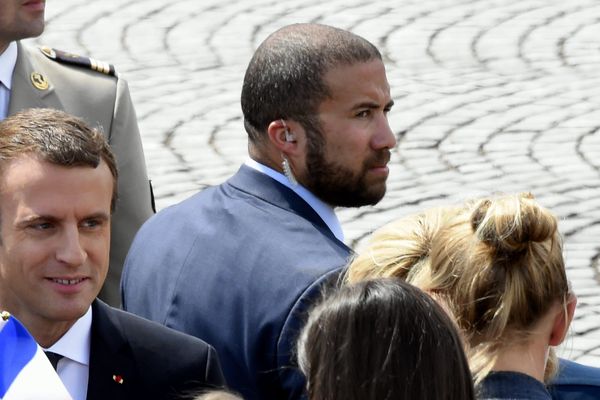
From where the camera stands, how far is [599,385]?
3.54 metres

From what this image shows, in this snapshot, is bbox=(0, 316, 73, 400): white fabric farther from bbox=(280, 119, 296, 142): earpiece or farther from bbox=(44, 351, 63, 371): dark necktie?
bbox=(280, 119, 296, 142): earpiece

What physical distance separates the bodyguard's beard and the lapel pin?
856 millimetres

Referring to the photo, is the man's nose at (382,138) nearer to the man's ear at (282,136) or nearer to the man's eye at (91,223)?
the man's ear at (282,136)

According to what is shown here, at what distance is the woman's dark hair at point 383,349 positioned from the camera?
2574 mm

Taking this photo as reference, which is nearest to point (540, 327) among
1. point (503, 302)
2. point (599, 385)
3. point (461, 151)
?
point (503, 302)

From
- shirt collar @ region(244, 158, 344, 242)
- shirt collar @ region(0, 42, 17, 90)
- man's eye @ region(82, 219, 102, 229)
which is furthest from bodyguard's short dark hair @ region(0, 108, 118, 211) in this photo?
shirt collar @ region(0, 42, 17, 90)

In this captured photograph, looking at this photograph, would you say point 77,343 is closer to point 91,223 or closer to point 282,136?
point 91,223

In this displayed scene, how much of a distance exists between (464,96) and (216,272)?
214 inches

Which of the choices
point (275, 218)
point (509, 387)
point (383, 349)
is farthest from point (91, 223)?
point (383, 349)

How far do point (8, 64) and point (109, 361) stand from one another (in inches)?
55.8

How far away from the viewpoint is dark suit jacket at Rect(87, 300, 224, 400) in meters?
3.41

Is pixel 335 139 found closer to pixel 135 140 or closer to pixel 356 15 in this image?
pixel 135 140

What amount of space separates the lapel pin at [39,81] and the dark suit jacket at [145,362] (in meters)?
1.24

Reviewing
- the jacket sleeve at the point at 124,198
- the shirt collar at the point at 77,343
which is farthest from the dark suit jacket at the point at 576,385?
the jacket sleeve at the point at 124,198
